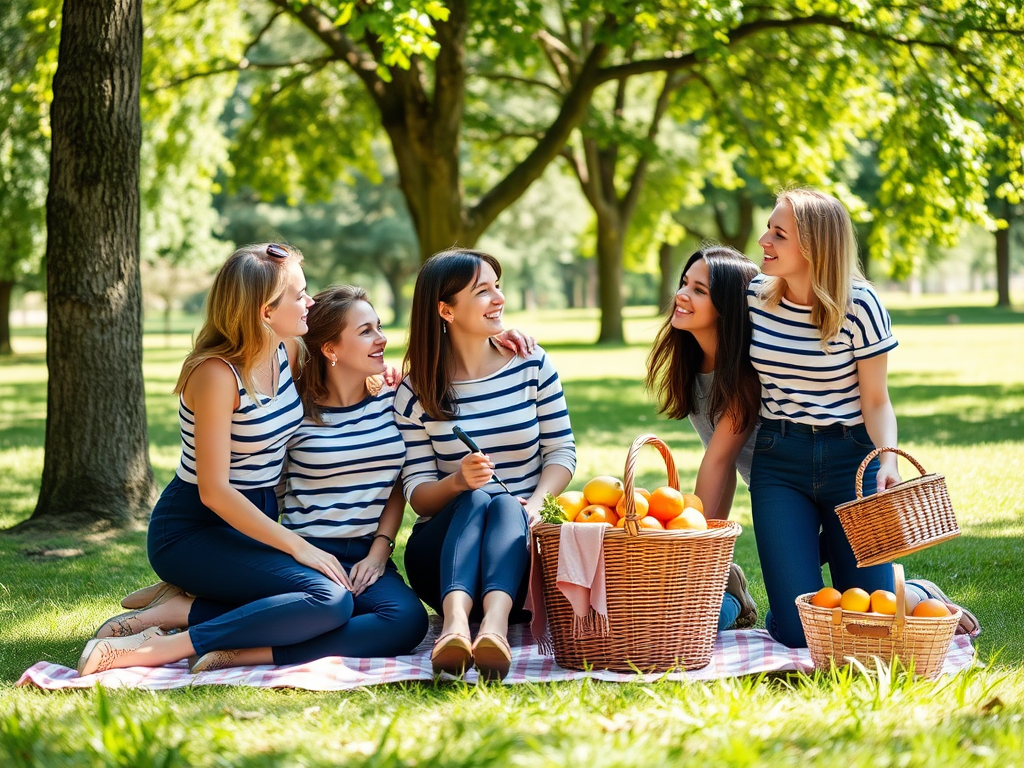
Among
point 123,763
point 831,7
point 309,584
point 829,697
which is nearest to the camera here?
point 123,763

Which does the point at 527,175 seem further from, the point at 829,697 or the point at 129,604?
the point at 829,697

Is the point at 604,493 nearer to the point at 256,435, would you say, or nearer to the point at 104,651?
the point at 256,435

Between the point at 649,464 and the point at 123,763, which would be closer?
the point at 123,763

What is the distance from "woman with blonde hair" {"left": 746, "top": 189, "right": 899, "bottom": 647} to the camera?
13.9 feet

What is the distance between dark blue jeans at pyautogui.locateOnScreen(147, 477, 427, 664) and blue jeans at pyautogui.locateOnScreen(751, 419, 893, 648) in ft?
4.68

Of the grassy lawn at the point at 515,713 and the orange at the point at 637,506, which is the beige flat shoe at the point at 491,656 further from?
the orange at the point at 637,506

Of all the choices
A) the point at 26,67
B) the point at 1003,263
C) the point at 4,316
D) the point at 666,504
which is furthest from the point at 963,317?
the point at 666,504

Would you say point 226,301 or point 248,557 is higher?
point 226,301

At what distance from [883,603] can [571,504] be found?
1.15m

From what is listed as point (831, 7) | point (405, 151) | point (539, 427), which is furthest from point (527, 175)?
point (539, 427)

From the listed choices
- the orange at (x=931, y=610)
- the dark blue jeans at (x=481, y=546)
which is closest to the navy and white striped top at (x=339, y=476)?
the dark blue jeans at (x=481, y=546)

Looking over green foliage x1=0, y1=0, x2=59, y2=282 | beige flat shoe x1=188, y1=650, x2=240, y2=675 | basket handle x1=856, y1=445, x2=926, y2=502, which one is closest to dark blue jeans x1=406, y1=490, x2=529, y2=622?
beige flat shoe x1=188, y1=650, x2=240, y2=675

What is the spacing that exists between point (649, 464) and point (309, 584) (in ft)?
19.0

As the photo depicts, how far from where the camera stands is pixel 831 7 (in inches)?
461
